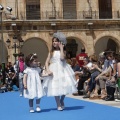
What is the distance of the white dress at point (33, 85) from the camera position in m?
9.46

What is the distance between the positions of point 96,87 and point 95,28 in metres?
17.4

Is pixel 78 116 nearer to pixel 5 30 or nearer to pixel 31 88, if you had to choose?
pixel 31 88

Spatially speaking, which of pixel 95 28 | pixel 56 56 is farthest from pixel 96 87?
pixel 95 28

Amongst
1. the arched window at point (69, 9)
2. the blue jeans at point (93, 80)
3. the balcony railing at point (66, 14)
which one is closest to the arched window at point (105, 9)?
the balcony railing at point (66, 14)

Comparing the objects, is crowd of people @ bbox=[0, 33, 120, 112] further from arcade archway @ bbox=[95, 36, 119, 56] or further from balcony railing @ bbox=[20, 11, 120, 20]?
arcade archway @ bbox=[95, 36, 119, 56]

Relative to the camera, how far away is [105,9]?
102 ft

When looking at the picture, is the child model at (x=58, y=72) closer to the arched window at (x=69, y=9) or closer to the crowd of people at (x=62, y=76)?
the crowd of people at (x=62, y=76)

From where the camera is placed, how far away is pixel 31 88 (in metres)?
9.53

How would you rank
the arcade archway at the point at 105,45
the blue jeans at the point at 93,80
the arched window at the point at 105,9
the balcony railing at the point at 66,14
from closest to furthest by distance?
1. the blue jeans at the point at 93,80
2. the balcony railing at the point at 66,14
3. the arched window at the point at 105,9
4. the arcade archway at the point at 105,45

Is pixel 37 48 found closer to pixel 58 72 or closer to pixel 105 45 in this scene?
pixel 105 45

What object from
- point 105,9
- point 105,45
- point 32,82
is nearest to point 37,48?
point 105,45

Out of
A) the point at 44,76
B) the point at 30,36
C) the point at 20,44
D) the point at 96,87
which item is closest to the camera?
the point at 44,76

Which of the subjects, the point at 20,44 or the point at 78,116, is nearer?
the point at 78,116

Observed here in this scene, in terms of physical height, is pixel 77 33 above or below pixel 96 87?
above
